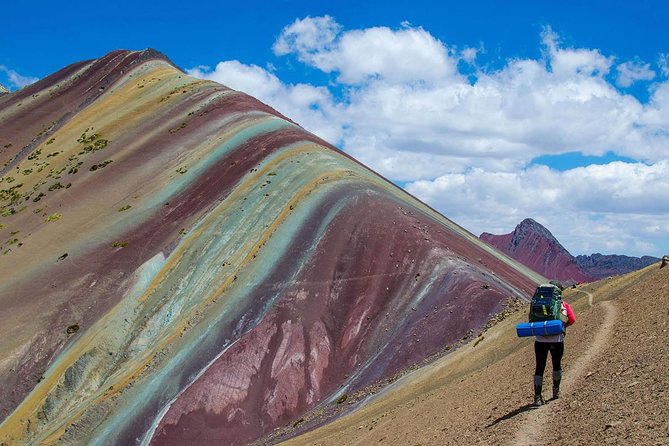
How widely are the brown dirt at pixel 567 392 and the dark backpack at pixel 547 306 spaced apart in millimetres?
1495

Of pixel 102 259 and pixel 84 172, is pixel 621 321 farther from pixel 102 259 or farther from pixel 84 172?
pixel 84 172

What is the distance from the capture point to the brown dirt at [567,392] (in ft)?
37.8

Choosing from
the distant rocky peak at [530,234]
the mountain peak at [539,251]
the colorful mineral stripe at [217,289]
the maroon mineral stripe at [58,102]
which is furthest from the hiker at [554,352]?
the distant rocky peak at [530,234]

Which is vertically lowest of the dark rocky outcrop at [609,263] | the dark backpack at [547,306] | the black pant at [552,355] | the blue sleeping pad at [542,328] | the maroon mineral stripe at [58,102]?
the black pant at [552,355]

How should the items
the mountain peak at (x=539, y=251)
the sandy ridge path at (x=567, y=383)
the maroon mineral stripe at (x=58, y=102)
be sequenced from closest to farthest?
the sandy ridge path at (x=567, y=383), the maroon mineral stripe at (x=58, y=102), the mountain peak at (x=539, y=251)

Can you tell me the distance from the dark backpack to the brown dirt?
1495mm

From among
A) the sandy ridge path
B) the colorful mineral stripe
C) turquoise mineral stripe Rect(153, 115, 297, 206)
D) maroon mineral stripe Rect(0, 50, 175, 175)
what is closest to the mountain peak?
turquoise mineral stripe Rect(153, 115, 297, 206)

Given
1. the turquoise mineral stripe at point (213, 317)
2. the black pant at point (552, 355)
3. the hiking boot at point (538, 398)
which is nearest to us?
the black pant at point (552, 355)

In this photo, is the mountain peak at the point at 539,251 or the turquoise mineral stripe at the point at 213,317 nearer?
the turquoise mineral stripe at the point at 213,317

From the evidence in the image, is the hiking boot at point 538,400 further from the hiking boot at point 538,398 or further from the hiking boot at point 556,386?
the hiking boot at point 556,386

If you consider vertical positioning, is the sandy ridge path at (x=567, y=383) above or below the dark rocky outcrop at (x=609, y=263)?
below

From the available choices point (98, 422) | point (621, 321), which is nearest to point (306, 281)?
point (98, 422)

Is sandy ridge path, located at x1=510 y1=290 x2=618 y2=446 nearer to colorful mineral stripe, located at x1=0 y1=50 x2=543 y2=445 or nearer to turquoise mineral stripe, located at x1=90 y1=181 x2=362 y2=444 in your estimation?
colorful mineral stripe, located at x1=0 y1=50 x2=543 y2=445

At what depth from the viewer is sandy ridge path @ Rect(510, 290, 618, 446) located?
12141 millimetres
